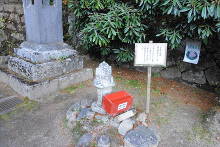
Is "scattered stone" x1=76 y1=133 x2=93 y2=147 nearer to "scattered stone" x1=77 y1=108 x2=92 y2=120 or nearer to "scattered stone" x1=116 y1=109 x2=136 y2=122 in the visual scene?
"scattered stone" x1=77 y1=108 x2=92 y2=120

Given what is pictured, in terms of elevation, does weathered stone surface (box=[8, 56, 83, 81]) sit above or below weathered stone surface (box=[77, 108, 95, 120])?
above

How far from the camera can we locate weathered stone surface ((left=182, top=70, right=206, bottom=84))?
3.99m

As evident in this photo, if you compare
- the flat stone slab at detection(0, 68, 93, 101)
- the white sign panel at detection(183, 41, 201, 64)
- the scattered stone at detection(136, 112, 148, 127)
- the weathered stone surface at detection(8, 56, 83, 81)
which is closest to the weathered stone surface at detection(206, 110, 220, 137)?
the scattered stone at detection(136, 112, 148, 127)

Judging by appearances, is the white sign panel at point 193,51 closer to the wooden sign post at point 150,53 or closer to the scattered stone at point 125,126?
the wooden sign post at point 150,53

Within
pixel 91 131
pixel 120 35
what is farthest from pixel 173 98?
pixel 91 131

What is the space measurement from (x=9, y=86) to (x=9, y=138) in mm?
1596

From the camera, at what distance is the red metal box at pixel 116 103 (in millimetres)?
2479

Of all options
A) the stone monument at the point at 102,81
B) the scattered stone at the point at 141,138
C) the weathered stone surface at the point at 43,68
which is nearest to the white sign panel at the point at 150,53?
the stone monument at the point at 102,81

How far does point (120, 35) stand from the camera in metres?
3.63

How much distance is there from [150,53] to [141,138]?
1117 millimetres

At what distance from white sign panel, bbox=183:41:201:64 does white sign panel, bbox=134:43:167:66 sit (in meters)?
1.18

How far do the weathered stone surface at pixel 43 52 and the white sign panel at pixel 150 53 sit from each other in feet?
5.87

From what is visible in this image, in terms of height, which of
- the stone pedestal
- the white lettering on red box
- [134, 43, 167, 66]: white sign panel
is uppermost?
[134, 43, 167, 66]: white sign panel

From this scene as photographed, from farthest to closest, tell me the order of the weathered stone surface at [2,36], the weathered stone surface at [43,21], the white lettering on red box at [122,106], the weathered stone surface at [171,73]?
the weathered stone surface at [2,36] < the weathered stone surface at [171,73] < the weathered stone surface at [43,21] < the white lettering on red box at [122,106]
